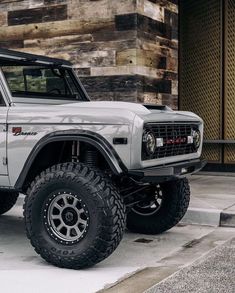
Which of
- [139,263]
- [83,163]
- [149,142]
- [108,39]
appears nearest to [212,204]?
[139,263]

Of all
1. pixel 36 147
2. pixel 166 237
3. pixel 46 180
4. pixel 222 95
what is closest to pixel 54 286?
pixel 46 180

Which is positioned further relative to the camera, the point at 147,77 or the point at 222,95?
the point at 222,95

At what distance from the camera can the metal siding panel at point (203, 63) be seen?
11398mm

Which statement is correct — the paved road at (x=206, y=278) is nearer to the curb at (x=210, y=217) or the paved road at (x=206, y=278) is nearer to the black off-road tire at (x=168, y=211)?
the black off-road tire at (x=168, y=211)

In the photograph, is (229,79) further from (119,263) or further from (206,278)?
(206,278)

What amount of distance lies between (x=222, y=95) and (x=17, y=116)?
21.8 feet

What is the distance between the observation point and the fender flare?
5.00 meters

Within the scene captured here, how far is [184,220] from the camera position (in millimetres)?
7410

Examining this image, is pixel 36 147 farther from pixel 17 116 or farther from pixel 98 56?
pixel 98 56

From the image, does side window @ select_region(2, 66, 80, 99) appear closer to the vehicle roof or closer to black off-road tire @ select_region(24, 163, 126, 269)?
the vehicle roof

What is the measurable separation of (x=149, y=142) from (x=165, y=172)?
324 millimetres

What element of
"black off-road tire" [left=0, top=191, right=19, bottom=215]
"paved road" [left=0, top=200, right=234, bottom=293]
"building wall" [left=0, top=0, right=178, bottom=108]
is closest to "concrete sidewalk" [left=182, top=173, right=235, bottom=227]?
Result: "paved road" [left=0, top=200, right=234, bottom=293]

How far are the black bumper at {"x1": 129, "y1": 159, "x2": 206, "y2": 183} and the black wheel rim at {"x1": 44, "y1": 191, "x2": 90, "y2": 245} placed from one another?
595 mm

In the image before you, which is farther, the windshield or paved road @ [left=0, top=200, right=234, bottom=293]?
the windshield
